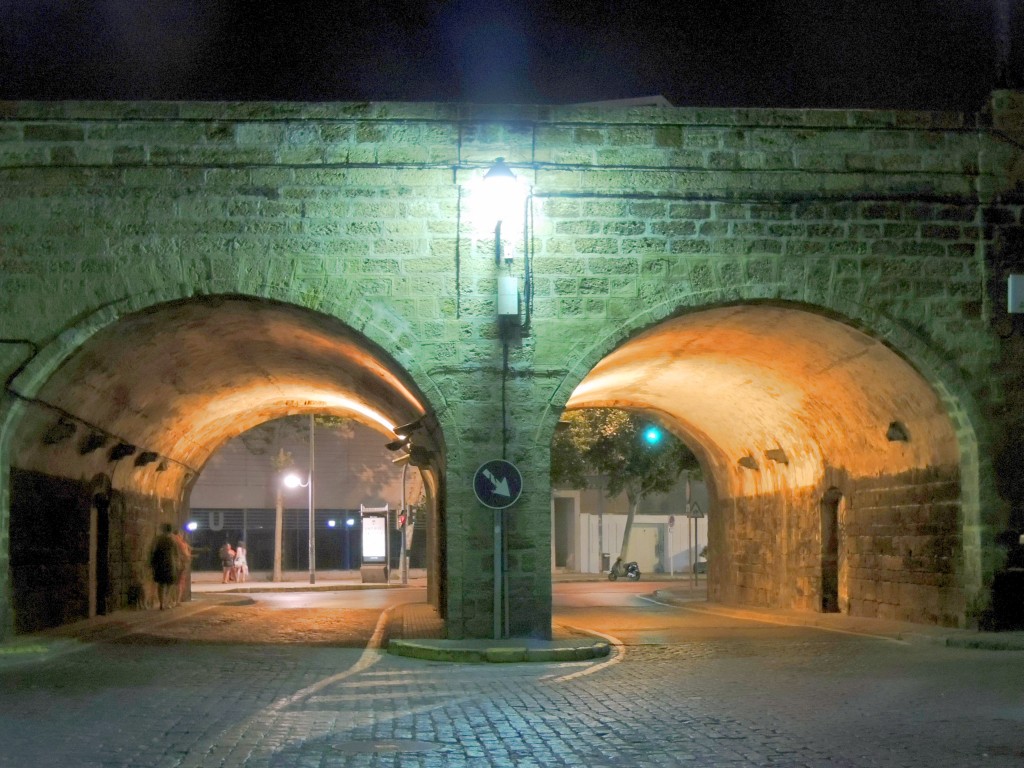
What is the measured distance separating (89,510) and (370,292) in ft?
20.8

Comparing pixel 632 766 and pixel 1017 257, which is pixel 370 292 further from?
pixel 632 766

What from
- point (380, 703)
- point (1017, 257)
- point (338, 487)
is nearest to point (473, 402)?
point (380, 703)

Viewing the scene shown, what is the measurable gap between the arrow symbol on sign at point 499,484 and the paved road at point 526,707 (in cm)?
196

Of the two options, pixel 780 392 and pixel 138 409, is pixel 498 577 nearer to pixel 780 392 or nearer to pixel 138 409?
pixel 780 392

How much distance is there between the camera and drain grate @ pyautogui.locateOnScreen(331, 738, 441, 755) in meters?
7.82

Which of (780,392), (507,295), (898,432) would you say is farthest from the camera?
(780,392)

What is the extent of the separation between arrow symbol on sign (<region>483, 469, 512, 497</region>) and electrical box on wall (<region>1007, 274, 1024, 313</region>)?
5.94 meters

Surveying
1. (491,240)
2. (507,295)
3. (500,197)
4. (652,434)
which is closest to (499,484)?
(507,295)

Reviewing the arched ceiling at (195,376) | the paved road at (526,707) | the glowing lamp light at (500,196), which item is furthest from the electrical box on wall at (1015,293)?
the arched ceiling at (195,376)

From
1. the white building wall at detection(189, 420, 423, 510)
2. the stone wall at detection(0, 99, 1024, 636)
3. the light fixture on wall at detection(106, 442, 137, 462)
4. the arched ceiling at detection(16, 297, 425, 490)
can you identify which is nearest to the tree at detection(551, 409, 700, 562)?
the white building wall at detection(189, 420, 423, 510)

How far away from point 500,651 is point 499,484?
6.07ft

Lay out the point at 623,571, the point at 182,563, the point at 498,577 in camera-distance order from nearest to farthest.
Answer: the point at 498,577 → the point at 182,563 → the point at 623,571

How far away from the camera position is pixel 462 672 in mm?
12430

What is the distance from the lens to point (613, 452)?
41469mm
